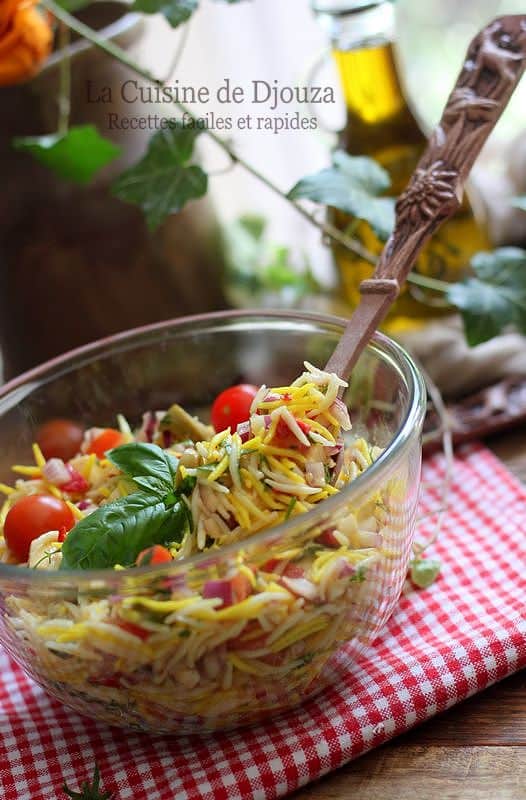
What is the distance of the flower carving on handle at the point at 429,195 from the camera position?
52.6 inches

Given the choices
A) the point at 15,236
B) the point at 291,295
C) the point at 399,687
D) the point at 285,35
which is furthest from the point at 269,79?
the point at 399,687

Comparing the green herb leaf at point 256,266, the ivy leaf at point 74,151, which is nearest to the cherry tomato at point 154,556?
the ivy leaf at point 74,151

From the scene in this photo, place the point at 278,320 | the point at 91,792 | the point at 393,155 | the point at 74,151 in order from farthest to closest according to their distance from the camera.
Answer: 1. the point at 393,155
2. the point at 74,151
3. the point at 278,320
4. the point at 91,792

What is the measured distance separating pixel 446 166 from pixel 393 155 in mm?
510

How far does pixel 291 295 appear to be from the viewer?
2076 millimetres

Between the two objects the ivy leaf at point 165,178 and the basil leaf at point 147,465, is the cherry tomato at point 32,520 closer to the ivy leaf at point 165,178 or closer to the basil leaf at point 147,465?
the basil leaf at point 147,465

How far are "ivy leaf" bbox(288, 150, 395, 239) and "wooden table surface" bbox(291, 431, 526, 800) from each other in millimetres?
722

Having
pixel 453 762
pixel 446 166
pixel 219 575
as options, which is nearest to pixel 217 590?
pixel 219 575

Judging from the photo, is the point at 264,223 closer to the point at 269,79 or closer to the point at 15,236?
the point at 269,79

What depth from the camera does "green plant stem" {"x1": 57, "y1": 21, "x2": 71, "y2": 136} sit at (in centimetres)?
176

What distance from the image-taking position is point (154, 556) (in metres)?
1.07

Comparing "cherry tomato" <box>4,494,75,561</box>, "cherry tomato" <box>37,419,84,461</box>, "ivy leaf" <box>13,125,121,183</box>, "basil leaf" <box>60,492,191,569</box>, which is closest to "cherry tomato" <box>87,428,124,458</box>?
"cherry tomato" <box>37,419,84,461</box>

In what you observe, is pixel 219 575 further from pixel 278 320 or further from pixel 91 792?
pixel 278 320

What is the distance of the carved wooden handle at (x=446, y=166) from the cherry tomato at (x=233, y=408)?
0.14 meters
